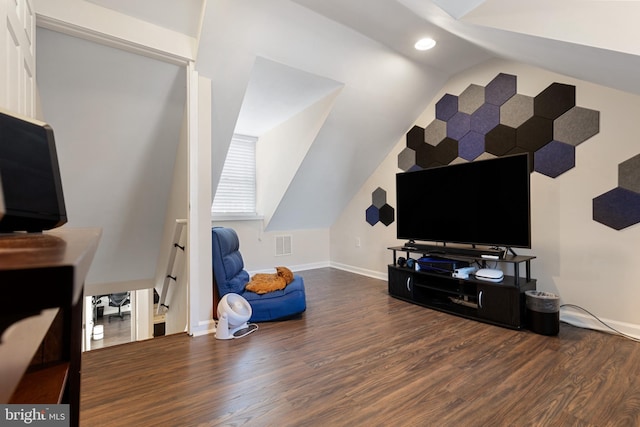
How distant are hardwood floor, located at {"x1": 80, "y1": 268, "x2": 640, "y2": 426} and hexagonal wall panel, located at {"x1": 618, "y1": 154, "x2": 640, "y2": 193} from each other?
124cm

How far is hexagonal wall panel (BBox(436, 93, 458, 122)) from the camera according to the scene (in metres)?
3.77

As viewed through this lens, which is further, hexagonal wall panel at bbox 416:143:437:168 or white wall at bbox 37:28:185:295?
hexagonal wall panel at bbox 416:143:437:168

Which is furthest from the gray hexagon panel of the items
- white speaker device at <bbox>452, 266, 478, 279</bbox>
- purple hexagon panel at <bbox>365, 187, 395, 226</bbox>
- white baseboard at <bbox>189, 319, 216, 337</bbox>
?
white baseboard at <bbox>189, 319, 216, 337</bbox>

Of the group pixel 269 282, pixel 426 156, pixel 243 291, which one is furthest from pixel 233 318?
pixel 426 156

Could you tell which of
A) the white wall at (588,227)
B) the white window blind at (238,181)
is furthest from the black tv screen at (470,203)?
the white window blind at (238,181)

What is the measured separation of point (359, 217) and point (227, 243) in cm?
256

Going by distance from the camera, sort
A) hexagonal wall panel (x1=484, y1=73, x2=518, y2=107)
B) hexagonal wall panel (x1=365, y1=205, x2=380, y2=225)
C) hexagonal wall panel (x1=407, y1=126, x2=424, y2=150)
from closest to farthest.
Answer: hexagonal wall panel (x1=484, y1=73, x2=518, y2=107)
hexagonal wall panel (x1=407, y1=126, x2=424, y2=150)
hexagonal wall panel (x1=365, y1=205, x2=380, y2=225)

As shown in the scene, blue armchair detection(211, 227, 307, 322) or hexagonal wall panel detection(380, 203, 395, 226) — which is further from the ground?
hexagonal wall panel detection(380, 203, 395, 226)

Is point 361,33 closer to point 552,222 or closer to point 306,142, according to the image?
point 306,142

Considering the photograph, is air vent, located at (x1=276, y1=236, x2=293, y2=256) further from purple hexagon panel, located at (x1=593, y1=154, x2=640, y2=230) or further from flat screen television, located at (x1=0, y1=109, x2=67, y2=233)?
flat screen television, located at (x1=0, y1=109, x2=67, y2=233)

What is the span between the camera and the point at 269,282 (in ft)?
10.1

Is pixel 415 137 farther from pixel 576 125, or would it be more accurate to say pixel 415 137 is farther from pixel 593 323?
pixel 593 323

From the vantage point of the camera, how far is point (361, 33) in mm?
2840

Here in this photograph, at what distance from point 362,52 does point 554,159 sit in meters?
→ 2.13
